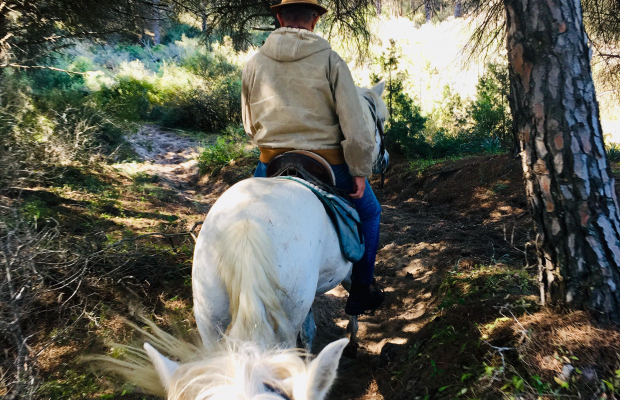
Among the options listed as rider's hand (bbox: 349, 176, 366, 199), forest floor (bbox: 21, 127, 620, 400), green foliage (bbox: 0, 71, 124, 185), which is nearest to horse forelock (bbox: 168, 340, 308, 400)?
forest floor (bbox: 21, 127, 620, 400)

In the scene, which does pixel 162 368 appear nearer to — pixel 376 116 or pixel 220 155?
pixel 376 116

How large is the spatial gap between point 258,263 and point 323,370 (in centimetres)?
51

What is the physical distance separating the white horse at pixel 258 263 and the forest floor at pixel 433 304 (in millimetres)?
324

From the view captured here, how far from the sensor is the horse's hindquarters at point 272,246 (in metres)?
1.56

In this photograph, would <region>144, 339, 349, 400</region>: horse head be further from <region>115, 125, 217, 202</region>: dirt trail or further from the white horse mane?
<region>115, 125, 217, 202</region>: dirt trail

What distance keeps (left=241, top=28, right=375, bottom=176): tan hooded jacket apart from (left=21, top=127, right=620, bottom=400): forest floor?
4.04 ft

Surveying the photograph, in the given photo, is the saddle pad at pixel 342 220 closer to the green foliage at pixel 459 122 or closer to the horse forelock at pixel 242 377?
the horse forelock at pixel 242 377

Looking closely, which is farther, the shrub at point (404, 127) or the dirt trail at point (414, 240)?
the shrub at point (404, 127)

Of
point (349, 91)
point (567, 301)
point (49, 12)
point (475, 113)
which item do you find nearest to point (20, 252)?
point (349, 91)

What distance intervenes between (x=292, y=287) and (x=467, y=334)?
1300 mm

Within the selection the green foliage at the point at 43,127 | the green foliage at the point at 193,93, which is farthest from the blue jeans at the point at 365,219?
the green foliage at the point at 193,93

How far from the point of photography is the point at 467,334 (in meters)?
2.25

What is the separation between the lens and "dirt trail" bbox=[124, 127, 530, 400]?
9.35 feet

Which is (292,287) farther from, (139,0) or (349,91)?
(139,0)
